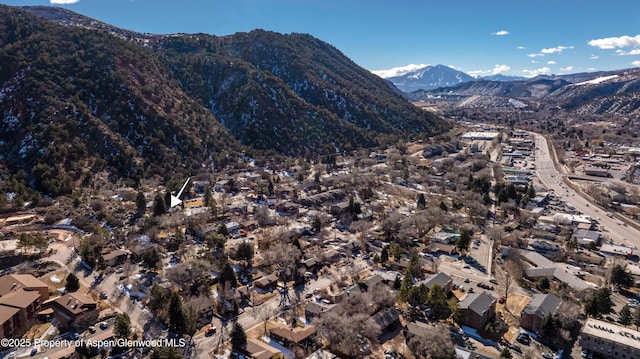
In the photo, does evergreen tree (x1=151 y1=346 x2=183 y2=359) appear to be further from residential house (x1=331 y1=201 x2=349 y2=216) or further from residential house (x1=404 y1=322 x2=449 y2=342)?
residential house (x1=331 y1=201 x2=349 y2=216)

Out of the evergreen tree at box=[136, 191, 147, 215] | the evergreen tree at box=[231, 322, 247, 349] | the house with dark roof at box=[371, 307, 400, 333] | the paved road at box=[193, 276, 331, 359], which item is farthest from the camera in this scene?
the evergreen tree at box=[136, 191, 147, 215]

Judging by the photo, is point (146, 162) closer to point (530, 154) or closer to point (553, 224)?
point (553, 224)

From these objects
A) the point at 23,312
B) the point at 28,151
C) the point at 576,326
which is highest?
the point at 28,151

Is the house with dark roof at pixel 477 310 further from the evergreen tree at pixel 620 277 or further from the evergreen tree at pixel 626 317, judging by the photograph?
the evergreen tree at pixel 620 277

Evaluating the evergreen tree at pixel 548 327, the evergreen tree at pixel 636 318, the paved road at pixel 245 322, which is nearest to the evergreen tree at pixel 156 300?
the paved road at pixel 245 322

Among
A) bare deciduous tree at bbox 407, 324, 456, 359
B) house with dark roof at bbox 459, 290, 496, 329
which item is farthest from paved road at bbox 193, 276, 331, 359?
house with dark roof at bbox 459, 290, 496, 329

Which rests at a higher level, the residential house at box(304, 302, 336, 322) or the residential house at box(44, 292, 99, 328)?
the residential house at box(44, 292, 99, 328)

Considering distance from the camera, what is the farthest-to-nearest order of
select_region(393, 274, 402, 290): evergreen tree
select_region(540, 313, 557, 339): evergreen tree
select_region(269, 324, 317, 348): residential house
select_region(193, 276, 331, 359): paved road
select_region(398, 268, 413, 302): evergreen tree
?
select_region(393, 274, 402, 290): evergreen tree, select_region(398, 268, 413, 302): evergreen tree, select_region(540, 313, 557, 339): evergreen tree, select_region(269, 324, 317, 348): residential house, select_region(193, 276, 331, 359): paved road

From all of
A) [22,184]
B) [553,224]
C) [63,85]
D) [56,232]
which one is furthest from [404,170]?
[63,85]
